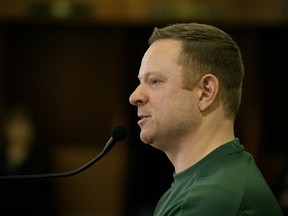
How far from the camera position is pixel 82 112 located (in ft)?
14.6

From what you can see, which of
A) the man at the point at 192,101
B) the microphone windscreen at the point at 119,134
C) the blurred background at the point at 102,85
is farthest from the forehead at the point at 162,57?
the blurred background at the point at 102,85

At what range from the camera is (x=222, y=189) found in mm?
1220

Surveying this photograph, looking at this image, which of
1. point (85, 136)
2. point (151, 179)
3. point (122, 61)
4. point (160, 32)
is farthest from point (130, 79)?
point (160, 32)

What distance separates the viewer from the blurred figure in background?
372 centimetres

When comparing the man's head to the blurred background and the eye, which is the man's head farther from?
the blurred background

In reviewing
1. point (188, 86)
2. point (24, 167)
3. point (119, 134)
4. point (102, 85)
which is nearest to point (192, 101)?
point (188, 86)

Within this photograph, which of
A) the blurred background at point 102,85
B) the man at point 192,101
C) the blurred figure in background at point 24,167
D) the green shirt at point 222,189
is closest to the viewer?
the green shirt at point 222,189

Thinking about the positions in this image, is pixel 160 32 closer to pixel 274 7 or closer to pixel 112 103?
pixel 274 7

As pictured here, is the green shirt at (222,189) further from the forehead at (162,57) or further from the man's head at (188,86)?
the forehead at (162,57)

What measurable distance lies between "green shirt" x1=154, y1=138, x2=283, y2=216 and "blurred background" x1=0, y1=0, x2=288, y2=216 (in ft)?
8.08

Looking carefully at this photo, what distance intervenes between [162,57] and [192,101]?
11cm

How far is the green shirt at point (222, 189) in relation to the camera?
3.93 feet

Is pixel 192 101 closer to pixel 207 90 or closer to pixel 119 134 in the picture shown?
pixel 207 90

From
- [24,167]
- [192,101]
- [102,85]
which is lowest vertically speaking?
[24,167]
